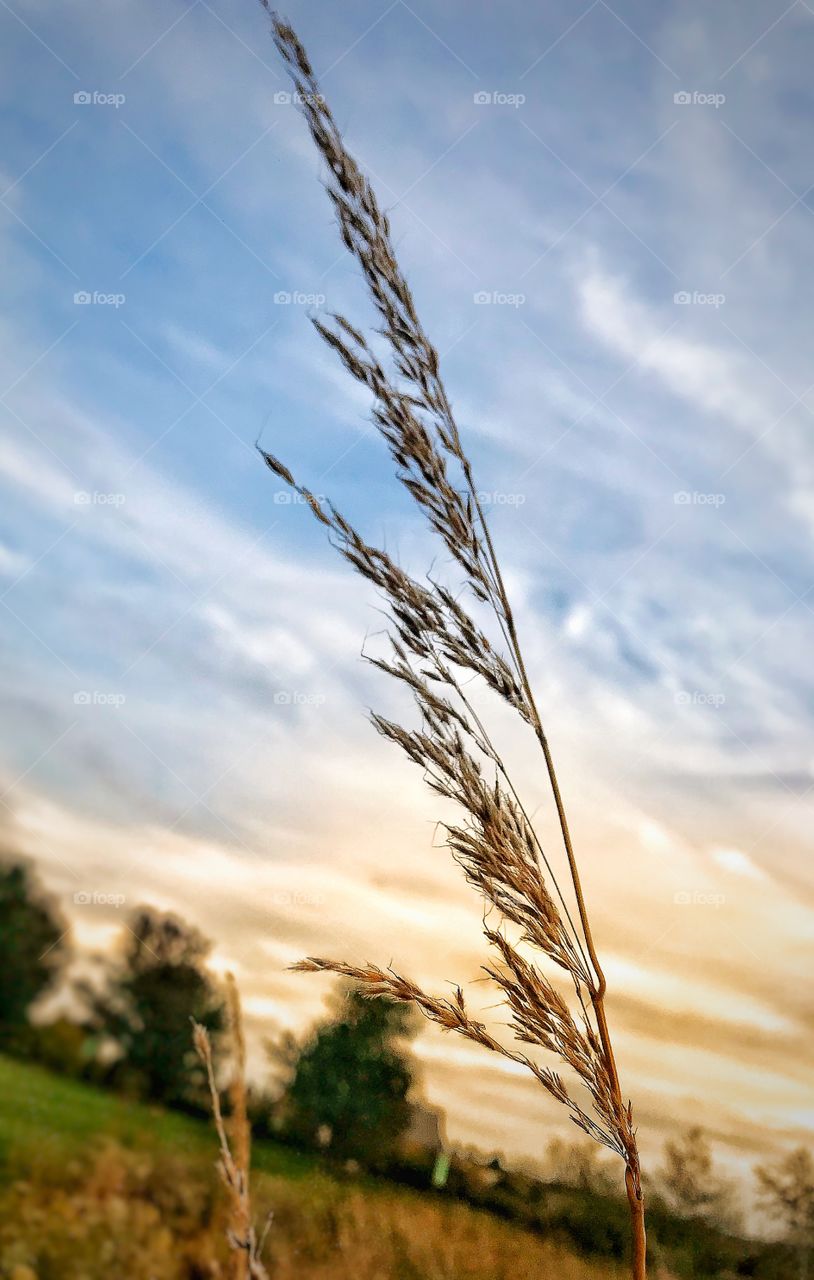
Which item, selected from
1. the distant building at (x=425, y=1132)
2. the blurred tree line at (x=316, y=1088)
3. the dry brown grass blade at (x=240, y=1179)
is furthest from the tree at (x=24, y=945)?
the dry brown grass blade at (x=240, y=1179)

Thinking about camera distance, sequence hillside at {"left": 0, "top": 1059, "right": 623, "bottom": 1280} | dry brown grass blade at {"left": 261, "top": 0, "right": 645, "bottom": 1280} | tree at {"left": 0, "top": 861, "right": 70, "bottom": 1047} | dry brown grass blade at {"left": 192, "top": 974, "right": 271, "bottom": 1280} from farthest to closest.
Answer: tree at {"left": 0, "top": 861, "right": 70, "bottom": 1047} → hillside at {"left": 0, "top": 1059, "right": 623, "bottom": 1280} → dry brown grass blade at {"left": 261, "top": 0, "right": 645, "bottom": 1280} → dry brown grass blade at {"left": 192, "top": 974, "right": 271, "bottom": 1280}

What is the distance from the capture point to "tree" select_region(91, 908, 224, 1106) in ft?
4.83

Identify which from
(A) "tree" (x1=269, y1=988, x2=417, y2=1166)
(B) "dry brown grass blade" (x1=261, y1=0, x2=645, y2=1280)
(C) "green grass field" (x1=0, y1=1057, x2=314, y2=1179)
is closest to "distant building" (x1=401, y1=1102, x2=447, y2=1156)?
(A) "tree" (x1=269, y1=988, x2=417, y2=1166)

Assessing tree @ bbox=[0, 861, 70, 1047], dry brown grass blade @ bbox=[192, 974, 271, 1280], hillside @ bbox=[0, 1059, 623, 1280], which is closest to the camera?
dry brown grass blade @ bbox=[192, 974, 271, 1280]

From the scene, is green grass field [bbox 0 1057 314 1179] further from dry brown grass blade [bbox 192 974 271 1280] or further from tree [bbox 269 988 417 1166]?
dry brown grass blade [bbox 192 974 271 1280]

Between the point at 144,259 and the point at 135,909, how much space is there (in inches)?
47.5

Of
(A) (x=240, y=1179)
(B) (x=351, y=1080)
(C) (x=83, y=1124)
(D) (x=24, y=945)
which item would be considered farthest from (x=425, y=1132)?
(A) (x=240, y=1179)

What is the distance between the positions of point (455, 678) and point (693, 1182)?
1.04 metres

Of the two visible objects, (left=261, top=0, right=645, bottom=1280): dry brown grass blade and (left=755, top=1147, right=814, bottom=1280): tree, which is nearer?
(left=261, top=0, right=645, bottom=1280): dry brown grass blade

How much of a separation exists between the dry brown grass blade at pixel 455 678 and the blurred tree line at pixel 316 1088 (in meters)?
0.54

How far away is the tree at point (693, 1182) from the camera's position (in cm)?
152

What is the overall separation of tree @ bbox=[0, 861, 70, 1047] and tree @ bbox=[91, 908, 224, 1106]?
92mm

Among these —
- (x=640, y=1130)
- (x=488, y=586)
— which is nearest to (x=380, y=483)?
(x=488, y=586)

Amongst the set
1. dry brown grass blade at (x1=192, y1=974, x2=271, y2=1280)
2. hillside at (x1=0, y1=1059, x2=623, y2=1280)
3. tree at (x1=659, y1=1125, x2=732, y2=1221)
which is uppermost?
tree at (x1=659, y1=1125, x2=732, y2=1221)
